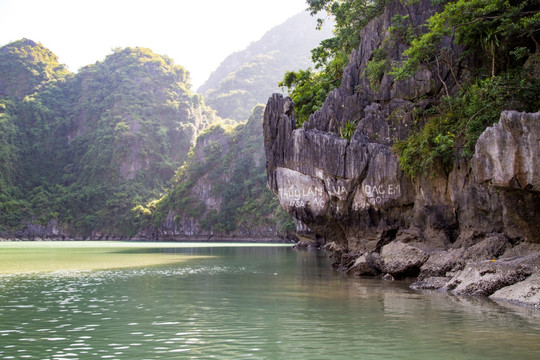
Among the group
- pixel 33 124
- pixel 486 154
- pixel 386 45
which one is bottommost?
pixel 486 154

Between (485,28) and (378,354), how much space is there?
15013 mm

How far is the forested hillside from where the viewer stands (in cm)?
10681

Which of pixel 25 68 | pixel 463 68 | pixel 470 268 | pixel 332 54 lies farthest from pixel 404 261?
pixel 25 68

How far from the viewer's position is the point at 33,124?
→ 124 m

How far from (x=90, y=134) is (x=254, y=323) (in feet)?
420

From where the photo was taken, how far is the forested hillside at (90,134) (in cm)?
10681

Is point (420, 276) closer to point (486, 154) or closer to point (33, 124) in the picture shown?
point (486, 154)

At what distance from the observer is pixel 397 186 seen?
22.6 m

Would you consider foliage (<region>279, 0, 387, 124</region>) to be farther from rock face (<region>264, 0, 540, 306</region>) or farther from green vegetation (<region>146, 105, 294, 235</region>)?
green vegetation (<region>146, 105, 294, 235</region>)

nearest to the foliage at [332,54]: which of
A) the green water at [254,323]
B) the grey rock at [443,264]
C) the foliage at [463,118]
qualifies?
the foliage at [463,118]

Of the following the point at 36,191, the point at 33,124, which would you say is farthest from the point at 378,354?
the point at 33,124

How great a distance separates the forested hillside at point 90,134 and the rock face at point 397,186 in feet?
276

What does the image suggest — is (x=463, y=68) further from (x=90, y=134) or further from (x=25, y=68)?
(x=25, y=68)

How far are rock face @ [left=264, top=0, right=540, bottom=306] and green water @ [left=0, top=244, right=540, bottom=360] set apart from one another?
2522 mm
